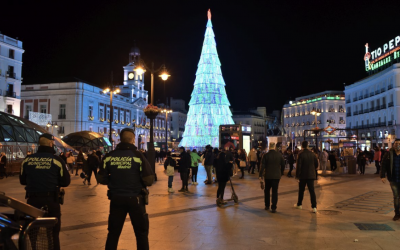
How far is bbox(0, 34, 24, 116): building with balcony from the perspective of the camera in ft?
150

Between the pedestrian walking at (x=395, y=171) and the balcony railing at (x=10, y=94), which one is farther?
the balcony railing at (x=10, y=94)

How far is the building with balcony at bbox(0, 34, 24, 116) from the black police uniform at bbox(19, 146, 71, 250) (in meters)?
46.4

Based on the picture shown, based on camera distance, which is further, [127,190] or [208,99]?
[208,99]

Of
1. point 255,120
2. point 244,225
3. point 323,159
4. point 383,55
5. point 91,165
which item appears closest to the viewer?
point 244,225

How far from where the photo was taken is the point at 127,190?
4406mm

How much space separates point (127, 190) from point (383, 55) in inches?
2511

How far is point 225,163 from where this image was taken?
9594 mm

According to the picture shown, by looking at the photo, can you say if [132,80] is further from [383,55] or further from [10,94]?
[383,55]

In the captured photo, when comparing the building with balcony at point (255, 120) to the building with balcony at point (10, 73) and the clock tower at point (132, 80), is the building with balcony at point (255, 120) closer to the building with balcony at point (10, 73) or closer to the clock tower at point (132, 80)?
the clock tower at point (132, 80)

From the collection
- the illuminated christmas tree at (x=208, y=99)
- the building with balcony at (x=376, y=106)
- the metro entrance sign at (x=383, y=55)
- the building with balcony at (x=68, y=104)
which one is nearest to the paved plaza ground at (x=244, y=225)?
the illuminated christmas tree at (x=208, y=99)

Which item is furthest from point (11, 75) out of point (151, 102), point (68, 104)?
point (151, 102)

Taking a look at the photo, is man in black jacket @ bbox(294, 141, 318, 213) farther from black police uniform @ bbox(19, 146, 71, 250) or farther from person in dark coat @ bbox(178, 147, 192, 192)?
black police uniform @ bbox(19, 146, 71, 250)

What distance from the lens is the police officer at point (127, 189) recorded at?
4.37m

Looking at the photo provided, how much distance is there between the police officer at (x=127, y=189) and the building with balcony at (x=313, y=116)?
74551 mm
